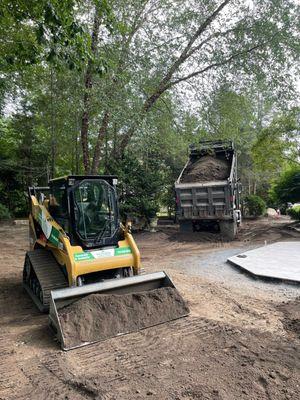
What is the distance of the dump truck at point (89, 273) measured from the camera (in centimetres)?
477

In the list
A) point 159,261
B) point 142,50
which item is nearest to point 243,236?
point 159,261

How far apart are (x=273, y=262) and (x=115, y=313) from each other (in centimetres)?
507

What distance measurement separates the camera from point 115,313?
495 cm

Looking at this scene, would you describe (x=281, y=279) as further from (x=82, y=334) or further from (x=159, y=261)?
(x=82, y=334)

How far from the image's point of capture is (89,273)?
226 inches

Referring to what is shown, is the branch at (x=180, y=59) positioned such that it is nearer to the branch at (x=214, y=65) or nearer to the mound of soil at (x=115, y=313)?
the branch at (x=214, y=65)


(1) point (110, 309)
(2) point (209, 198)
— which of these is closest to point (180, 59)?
(2) point (209, 198)

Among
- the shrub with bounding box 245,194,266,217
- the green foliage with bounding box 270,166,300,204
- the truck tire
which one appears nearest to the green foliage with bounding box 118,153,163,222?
the truck tire

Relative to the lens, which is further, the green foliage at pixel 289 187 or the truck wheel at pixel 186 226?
the green foliage at pixel 289 187

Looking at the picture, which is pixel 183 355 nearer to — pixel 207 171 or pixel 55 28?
pixel 55 28

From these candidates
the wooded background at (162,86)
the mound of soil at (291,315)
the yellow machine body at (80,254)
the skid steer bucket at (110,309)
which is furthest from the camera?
the wooded background at (162,86)

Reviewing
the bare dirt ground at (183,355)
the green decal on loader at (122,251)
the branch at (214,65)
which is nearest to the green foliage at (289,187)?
the branch at (214,65)

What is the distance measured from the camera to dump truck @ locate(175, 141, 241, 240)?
1283cm

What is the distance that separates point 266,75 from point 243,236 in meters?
6.04
